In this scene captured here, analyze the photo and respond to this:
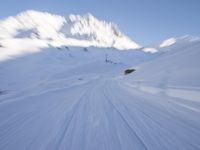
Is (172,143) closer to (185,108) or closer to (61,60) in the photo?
(185,108)

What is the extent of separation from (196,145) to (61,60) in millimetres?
103121

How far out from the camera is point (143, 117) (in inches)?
189

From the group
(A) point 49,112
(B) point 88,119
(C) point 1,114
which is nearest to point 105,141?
(B) point 88,119

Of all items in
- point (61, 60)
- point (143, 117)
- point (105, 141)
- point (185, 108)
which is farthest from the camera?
point (61, 60)

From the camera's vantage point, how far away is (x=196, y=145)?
3.08 metres

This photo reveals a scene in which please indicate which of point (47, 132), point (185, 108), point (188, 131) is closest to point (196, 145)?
point (188, 131)

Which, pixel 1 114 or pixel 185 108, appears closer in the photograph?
pixel 185 108

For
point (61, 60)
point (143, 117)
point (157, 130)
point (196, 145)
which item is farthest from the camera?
point (61, 60)

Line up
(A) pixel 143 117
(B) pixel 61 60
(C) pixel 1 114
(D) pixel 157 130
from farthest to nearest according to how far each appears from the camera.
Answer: (B) pixel 61 60, (C) pixel 1 114, (A) pixel 143 117, (D) pixel 157 130

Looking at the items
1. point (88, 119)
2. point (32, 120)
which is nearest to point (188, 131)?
point (88, 119)

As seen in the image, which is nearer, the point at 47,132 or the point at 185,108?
the point at 47,132

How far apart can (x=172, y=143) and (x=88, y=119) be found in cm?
223

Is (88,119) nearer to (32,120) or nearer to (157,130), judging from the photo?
(32,120)

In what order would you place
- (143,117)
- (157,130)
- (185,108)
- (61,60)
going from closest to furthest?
(157,130) → (143,117) → (185,108) → (61,60)
